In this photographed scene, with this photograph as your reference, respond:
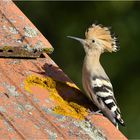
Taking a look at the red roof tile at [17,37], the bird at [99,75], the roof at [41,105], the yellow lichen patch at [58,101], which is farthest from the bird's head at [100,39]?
the yellow lichen patch at [58,101]

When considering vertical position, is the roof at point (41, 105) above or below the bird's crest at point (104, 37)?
below

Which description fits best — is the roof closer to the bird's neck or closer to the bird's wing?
the bird's wing

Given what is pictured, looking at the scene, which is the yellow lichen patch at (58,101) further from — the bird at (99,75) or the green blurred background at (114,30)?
the green blurred background at (114,30)

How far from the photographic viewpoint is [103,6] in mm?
12859

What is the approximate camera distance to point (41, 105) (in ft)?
16.8

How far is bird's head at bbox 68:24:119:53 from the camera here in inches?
276

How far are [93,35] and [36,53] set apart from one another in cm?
157

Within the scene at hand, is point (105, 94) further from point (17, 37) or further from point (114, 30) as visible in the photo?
point (114, 30)

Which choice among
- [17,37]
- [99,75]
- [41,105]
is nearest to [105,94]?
[99,75]

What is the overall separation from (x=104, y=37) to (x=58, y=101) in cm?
190

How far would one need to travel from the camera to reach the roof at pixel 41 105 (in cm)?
479

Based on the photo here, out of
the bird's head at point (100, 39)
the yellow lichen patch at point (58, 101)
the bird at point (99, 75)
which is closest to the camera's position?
the yellow lichen patch at point (58, 101)

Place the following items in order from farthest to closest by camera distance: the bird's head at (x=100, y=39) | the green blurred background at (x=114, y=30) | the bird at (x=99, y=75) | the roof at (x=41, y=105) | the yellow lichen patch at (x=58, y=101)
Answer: the green blurred background at (x=114, y=30) < the bird's head at (x=100, y=39) < the bird at (x=99, y=75) < the yellow lichen patch at (x=58, y=101) < the roof at (x=41, y=105)

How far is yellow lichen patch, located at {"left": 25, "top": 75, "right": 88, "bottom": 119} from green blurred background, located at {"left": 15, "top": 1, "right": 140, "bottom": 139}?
245 inches
